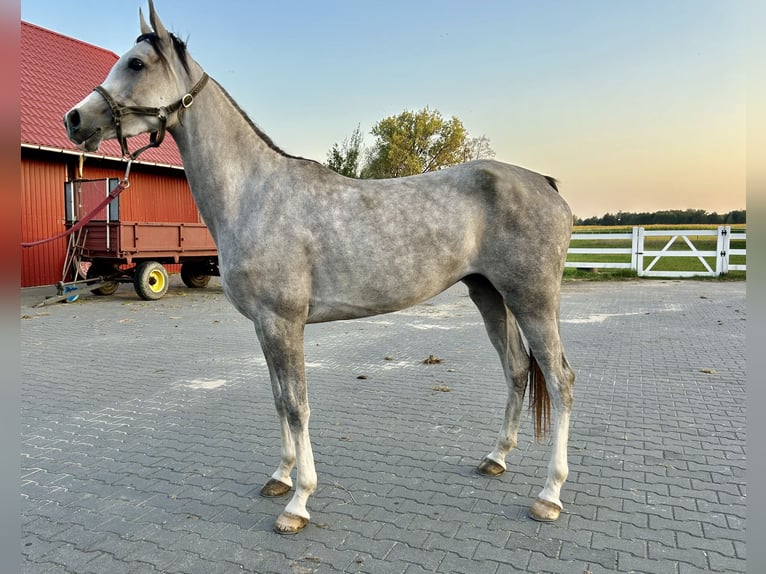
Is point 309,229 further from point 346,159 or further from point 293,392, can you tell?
point 346,159

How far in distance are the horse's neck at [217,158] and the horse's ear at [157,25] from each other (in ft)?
1.03

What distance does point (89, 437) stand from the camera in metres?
4.05

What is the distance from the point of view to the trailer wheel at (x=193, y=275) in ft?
47.1

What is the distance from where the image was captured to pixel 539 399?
3.28m

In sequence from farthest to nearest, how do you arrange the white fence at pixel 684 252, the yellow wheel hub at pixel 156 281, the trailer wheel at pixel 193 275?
1. the white fence at pixel 684 252
2. the trailer wheel at pixel 193 275
3. the yellow wheel hub at pixel 156 281

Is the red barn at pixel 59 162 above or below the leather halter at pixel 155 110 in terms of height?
above

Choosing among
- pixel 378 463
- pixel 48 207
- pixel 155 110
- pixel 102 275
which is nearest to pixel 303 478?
pixel 378 463

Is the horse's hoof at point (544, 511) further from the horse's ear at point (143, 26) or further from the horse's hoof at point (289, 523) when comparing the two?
the horse's ear at point (143, 26)

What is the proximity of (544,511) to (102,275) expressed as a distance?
12.0 meters

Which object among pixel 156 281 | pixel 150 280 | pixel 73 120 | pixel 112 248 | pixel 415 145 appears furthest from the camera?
pixel 415 145

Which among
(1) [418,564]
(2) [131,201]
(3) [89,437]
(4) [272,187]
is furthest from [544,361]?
(2) [131,201]

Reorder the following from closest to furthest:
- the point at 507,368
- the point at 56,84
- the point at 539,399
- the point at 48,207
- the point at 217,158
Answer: the point at 217,158 → the point at 539,399 → the point at 507,368 → the point at 48,207 → the point at 56,84

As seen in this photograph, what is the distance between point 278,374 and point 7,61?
2.30 m

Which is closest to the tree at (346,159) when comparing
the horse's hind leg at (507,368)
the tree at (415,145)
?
the tree at (415,145)
